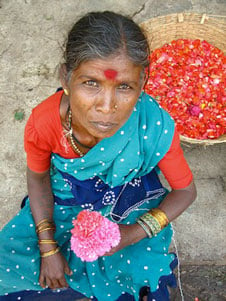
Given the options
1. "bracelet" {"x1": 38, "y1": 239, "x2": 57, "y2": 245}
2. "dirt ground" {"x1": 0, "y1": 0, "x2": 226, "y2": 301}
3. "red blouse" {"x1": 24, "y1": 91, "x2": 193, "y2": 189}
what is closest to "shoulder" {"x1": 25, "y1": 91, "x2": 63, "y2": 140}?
"red blouse" {"x1": 24, "y1": 91, "x2": 193, "y2": 189}

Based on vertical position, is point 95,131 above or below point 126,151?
above

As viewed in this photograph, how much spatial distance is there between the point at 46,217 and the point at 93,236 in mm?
524

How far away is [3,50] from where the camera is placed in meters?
3.38

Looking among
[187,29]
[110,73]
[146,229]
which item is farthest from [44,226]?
[187,29]

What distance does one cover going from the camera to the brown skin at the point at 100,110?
1.48 m

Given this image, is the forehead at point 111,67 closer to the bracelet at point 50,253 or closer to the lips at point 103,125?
the lips at point 103,125

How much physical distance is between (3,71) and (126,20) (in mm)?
1981

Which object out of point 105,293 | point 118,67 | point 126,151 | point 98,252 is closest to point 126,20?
point 118,67

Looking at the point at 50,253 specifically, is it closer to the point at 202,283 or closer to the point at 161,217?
the point at 161,217

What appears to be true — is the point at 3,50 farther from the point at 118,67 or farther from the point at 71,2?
the point at 118,67

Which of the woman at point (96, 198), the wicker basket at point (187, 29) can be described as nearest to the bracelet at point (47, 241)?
the woman at point (96, 198)

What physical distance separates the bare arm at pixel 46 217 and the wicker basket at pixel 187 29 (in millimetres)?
1573

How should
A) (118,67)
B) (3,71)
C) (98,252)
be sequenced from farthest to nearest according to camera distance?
(3,71) < (98,252) < (118,67)

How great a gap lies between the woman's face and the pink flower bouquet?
0.36m
